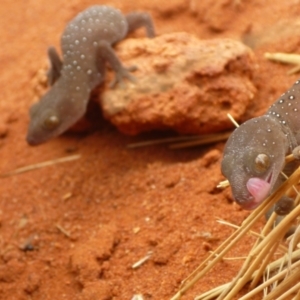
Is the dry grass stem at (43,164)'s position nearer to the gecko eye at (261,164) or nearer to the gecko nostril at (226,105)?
the gecko nostril at (226,105)

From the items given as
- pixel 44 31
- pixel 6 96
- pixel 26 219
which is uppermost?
pixel 44 31

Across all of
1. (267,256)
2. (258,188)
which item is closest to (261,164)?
(258,188)

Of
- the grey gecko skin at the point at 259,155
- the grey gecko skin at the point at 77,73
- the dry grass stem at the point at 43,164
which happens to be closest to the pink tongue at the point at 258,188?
the grey gecko skin at the point at 259,155

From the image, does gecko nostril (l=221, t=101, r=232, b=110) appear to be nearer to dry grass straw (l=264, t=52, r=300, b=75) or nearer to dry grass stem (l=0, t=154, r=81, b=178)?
dry grass straw (l=264, t=52, r=300, b=75)

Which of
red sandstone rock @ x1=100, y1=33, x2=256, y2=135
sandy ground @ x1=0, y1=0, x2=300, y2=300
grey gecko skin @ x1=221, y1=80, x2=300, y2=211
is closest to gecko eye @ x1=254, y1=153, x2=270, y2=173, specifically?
grey gecko skin @ x1=221, y1=80, x2=300, y2=211

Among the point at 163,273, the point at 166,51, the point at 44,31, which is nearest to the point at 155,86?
the point at 166,51

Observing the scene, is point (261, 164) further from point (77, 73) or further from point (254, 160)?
point (77, 73)

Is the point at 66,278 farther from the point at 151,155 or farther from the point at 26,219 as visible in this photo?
the point at 151,155

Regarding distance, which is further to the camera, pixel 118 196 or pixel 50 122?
pixel 50 122
